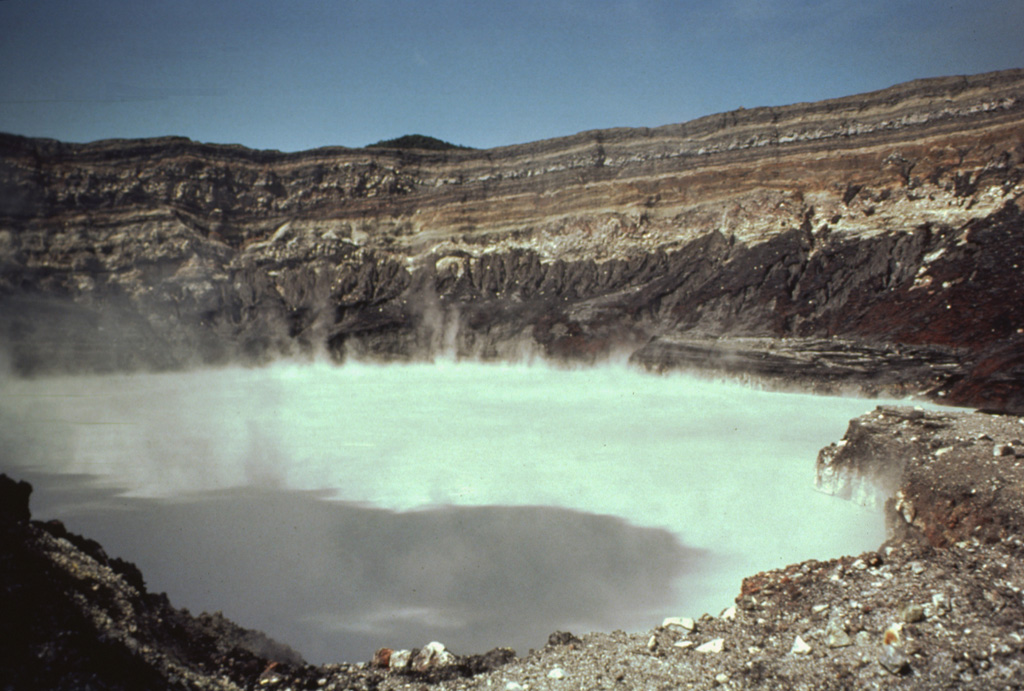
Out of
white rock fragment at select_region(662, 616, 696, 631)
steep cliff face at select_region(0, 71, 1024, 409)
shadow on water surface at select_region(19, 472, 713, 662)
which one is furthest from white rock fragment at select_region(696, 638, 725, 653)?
steep cliff face at select_region(0, 71, 1024, 409)

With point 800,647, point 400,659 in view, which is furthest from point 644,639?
point 400,659

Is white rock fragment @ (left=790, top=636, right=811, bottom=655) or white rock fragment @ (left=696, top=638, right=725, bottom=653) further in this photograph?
white rock fragment @ (left=696, top=638, right=725, bottom=653)

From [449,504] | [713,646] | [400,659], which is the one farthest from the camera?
[449,504]

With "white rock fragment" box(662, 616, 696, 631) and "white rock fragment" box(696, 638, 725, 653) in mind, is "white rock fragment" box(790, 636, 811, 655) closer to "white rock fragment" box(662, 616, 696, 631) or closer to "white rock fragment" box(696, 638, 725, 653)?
"white rock fragment" box(696, 638, 725, 653)

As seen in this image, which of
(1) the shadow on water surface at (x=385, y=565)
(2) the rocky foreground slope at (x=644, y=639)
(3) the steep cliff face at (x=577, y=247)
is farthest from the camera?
(3) the steep cliff face at (x=577, y=247)

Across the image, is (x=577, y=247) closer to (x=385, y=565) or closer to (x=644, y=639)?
(x=385, y=565)

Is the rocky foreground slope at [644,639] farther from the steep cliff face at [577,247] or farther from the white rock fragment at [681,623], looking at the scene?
the steep cliff face at [577,247]

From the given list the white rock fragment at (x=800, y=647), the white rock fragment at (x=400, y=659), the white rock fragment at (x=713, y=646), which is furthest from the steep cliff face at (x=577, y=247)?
the white rock fragment at (x=400, y=659)
